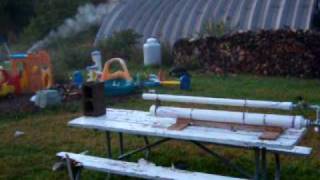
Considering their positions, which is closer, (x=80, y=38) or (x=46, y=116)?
(x=46, y=116)

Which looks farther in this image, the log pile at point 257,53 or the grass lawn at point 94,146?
the log pile at point 257,53

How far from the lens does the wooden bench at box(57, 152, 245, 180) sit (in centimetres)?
477

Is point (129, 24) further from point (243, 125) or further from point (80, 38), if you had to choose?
point (243, 125)

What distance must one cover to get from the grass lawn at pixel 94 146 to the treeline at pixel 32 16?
13.4m

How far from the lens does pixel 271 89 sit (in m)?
10.7

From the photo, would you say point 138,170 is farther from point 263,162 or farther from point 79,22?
point 79,22

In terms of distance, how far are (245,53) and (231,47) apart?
0.41 metres

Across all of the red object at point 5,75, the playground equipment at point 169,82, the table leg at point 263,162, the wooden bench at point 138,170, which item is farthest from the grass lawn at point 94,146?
the red object at point 5,75

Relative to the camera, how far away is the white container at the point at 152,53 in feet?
48.2

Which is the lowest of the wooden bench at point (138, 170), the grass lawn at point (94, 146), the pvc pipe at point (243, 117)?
the grass lawn at point (94, 146)

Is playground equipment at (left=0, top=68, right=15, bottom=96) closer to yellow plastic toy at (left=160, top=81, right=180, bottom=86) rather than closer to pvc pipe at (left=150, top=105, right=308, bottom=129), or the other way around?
yellow plastic toy at (left=160, top=81, right=180, bottom=86)

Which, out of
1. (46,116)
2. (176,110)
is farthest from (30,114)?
(176,110)

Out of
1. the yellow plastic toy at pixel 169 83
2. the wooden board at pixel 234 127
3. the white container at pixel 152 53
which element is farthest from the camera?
the white container at pixel 152 53

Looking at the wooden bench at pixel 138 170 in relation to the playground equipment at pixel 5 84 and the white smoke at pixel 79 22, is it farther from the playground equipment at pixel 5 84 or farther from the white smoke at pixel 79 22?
the white smoke at pixel 79 22
